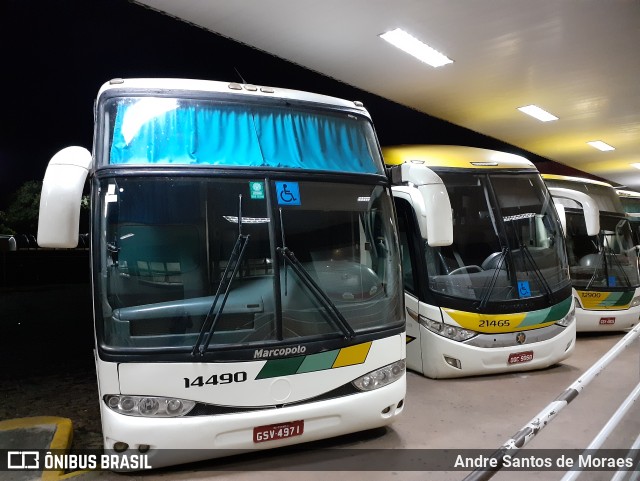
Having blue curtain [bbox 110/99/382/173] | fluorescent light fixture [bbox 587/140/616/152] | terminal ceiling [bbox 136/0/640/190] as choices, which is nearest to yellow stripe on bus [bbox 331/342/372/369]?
blue curtain [bbox 110/99/382/173]

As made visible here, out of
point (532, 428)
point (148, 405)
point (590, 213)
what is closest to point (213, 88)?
point (148, 405)

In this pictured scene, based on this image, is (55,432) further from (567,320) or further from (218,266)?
(567,320)

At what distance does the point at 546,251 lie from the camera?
6.48 metres

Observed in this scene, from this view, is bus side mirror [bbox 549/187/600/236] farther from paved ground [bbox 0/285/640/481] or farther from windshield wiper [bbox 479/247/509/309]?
windshield wiper [bbox 479/247/509/309]

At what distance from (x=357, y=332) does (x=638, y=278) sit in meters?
7.61

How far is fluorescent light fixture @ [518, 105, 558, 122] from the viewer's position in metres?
10.3

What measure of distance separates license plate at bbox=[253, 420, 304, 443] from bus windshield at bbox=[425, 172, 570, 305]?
2.77 metres

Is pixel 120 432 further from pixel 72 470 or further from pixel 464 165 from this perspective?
pixel 464 165

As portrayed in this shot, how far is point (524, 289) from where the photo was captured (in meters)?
6.03

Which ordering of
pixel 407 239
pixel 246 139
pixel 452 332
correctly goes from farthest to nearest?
1. pixel 407 239
2. pixel 452 332
3. pixel 246 139

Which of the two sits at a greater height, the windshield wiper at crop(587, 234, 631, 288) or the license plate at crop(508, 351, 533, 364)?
the windshield wiper at crop(587, 234, 631, 288)

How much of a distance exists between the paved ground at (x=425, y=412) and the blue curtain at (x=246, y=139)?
2242mm

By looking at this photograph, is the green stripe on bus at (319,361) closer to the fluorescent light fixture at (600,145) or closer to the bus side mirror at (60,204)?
the bus side mirror at (60,204)

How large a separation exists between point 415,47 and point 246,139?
4.34m
